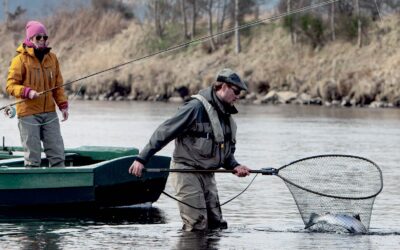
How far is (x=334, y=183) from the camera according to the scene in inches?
436

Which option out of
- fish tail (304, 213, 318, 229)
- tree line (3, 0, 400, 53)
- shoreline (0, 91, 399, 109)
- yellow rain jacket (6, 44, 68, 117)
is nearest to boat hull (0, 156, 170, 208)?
yellow rain jacket (6, 44, 68, 117)

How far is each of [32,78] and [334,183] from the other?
3.22 meters

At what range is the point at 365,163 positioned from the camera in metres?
11.3

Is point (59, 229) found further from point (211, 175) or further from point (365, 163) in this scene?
point (365, 163)

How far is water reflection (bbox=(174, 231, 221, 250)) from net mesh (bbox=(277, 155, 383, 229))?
787 millimetres

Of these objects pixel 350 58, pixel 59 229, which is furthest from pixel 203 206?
pixel 350 58

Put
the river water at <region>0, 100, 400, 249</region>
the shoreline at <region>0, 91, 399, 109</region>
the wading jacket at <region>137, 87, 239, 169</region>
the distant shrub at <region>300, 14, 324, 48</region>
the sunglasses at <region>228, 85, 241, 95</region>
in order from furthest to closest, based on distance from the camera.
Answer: the distant shrub at <region>300, 14, 324, 48</region>
the shoreline at <region>0, 91, 399, 109</region>
the river water at <region>0, 100, 400, 249</region>
the sunglasses at <region>228, 85, 241, 95</region>
the wading jacket at <region>137, 87, 239, 169</region>

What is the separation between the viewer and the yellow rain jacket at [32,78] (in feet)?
41.1

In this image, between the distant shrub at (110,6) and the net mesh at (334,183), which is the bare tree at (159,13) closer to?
the distant shrub at (110,6)

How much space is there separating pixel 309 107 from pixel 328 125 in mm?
14281

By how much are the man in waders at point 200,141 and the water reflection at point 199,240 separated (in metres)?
0.09

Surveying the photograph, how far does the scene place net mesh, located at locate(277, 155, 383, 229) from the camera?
1109cm

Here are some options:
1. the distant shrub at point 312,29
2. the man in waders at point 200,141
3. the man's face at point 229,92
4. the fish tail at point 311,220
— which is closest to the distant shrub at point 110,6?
the distant shrub at point 312,29

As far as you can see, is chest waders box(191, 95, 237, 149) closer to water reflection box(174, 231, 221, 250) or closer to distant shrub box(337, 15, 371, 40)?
water reflection box(174, 231, 221, 250)
